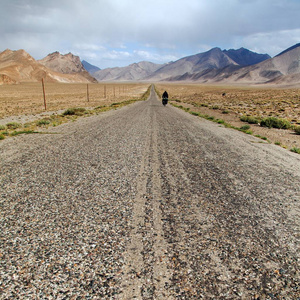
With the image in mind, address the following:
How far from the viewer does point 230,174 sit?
6309mm

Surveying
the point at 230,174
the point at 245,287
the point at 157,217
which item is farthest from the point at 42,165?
the point at 245,287

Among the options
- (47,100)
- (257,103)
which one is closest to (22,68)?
(47,100)

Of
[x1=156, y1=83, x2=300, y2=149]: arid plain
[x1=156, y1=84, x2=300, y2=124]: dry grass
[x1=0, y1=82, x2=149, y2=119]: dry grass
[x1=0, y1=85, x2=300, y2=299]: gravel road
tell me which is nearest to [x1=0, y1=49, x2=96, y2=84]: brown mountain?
[x1=0, y1=82, x2=149, y2=119]: dry grass

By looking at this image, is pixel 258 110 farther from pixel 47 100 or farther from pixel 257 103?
pixel 47 100

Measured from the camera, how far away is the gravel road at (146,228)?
2.67m

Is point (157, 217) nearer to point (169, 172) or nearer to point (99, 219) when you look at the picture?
point (99, 219)

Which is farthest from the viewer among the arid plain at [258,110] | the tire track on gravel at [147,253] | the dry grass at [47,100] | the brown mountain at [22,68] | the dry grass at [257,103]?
the brown mountain at [22,68]

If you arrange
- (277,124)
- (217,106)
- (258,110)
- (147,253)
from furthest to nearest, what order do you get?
(217,106) < (258,110) < (277,124) < (147,253)

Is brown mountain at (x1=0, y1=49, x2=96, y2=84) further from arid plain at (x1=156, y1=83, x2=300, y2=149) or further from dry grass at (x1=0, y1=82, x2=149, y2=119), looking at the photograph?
arid plain at (x1=156, y1=83, x2=300, y2=149)

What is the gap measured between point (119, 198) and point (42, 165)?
3174 mm

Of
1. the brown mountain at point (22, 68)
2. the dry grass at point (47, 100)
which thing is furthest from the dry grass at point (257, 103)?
the brown mountain at point (22, 68)

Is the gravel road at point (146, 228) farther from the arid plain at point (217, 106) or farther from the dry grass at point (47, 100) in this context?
the dry grass at point (47, 100)

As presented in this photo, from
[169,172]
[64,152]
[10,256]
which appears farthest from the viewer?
[64,152]

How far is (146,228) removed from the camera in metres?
3.71
